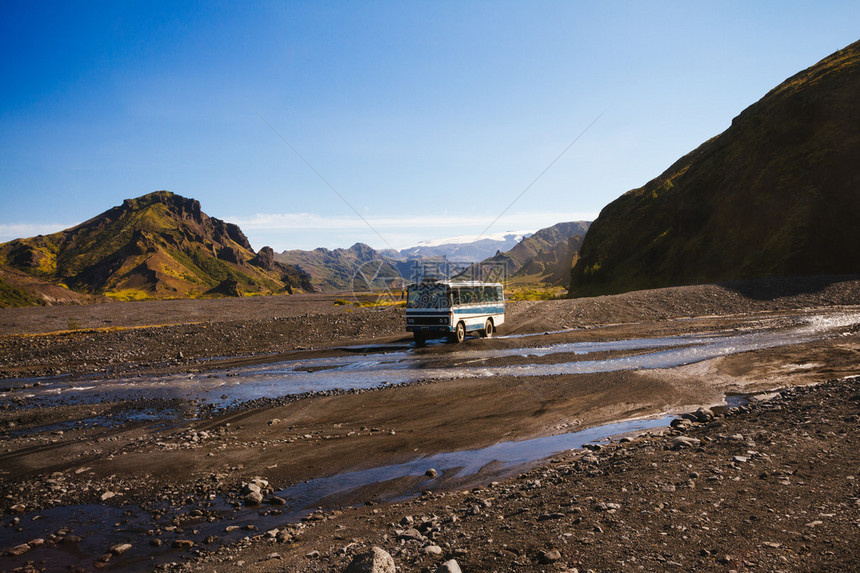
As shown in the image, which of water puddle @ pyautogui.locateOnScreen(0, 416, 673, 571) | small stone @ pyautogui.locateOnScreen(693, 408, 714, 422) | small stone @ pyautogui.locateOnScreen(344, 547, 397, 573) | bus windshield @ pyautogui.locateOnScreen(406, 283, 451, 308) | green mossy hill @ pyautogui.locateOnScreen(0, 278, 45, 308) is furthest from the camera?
green mossy hill @ pyautogui.locateOnScreen(0, 278, 45, 308)

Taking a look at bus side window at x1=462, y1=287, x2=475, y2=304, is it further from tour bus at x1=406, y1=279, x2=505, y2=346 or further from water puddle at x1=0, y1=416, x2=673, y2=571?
water puddle at x1=0, y1=416, x2=673, y2=571

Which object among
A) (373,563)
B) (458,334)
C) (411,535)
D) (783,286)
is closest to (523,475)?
(411,535)

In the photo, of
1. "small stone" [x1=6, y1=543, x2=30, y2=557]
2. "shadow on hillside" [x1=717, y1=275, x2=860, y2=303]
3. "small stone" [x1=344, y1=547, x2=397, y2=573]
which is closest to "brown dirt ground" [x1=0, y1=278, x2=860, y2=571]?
"small stone" [x1=6, y1=543, x2=30, y2=557]

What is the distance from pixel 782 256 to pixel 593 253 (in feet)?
114

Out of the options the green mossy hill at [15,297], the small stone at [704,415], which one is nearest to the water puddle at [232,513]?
the small stone at [704,415]

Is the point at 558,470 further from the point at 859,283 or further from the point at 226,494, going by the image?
the point at 859,283

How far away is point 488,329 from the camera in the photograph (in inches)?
1346

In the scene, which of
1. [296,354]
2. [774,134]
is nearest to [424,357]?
[296,354]

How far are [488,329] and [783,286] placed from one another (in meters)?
32.5

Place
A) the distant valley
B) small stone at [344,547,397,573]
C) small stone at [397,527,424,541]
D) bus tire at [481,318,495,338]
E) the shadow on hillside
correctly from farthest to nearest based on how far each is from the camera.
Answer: the distant valley < the shadow on hillside < bus tire at [481,318,495,338] < small stone at [397,527,424,541] < small stone at [344,547,397,573]

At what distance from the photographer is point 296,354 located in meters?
30.0

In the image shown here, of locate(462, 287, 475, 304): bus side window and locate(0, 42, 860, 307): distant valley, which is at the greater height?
locate(0, 42, 860, 307): distant valley

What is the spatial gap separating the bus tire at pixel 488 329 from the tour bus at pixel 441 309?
143 cm

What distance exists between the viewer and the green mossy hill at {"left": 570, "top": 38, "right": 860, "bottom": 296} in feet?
174
